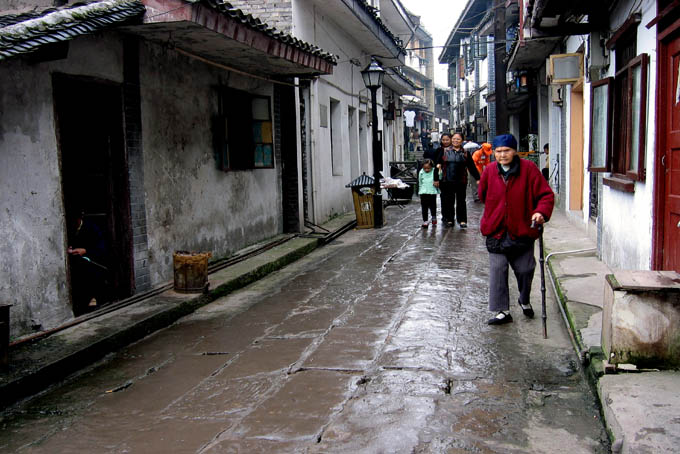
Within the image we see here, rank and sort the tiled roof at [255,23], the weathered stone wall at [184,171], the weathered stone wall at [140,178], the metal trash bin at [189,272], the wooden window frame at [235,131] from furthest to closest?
the wooden window frame at [235,131] → the weathered stone wall at [184,171] → the metal trash bin at [189,272] → the tiled roof at [255,23] → the weathered stone wall at [140,178]

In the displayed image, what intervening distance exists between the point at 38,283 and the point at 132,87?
2.55m

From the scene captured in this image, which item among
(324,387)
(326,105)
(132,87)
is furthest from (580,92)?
(324,387)

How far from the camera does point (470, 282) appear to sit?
8.06 meters

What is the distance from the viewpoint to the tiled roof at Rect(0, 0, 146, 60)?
475 centimetres

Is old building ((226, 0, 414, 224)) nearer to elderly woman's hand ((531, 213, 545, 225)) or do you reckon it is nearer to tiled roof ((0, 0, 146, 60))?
tiled roof ((0, 0, 146, 60))

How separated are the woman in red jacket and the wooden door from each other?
0.96 m

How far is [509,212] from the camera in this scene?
592 cm

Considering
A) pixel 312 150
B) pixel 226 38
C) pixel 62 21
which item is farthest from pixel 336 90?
pixel 62 21

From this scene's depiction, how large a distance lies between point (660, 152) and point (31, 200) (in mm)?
5491

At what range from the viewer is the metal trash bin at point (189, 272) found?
745cm

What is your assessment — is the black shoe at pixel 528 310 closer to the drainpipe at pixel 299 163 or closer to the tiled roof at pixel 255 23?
the tiled roof at pixel 255 23

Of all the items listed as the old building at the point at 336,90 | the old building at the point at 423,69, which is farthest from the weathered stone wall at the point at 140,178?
the old building at the point at 423,69

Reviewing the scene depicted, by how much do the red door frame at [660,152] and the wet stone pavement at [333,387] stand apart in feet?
3.77

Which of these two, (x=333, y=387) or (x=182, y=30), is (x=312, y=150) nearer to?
(x=182, y=30)
